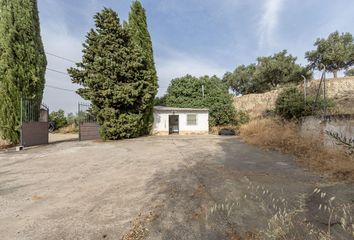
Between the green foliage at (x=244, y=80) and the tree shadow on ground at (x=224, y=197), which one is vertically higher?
the green foliage at (x=244, y=80)

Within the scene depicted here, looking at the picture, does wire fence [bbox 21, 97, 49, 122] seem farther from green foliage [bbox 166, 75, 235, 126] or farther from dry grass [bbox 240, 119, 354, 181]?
green foliage [bbox 166, 75, 235, 126]

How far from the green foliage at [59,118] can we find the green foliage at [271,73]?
27.2 meters

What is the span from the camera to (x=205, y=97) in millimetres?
21094

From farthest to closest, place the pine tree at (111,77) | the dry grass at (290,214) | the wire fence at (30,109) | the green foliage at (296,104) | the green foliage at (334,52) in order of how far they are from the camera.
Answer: the green foliage at (334,52), the pine tree at (111,77), the wire fence at (30,109), the green foliage at (296,104), the dry grass at (290,214)

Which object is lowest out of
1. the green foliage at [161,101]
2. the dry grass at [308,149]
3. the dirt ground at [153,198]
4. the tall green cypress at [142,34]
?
the dirt ground at [153,198]

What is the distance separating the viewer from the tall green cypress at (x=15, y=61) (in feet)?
31.4

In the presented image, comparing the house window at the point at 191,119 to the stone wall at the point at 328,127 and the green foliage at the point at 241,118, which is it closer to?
the green foliage at the point at 241,118

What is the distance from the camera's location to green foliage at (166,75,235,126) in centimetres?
1941

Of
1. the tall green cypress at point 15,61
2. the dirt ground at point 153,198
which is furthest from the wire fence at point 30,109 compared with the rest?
the dirt ground at point 153,198

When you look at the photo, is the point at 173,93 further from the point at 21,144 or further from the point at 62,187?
the point at 62,187

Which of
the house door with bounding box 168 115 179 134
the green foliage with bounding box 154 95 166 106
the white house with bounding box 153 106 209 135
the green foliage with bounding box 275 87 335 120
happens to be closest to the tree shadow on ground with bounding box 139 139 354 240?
the green foliage with bounding box 275 87 335 120

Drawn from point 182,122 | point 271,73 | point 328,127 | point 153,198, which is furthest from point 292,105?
point 271,73

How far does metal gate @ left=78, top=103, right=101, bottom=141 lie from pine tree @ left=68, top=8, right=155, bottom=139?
79cm

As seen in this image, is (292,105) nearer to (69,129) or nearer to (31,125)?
(31,125)
